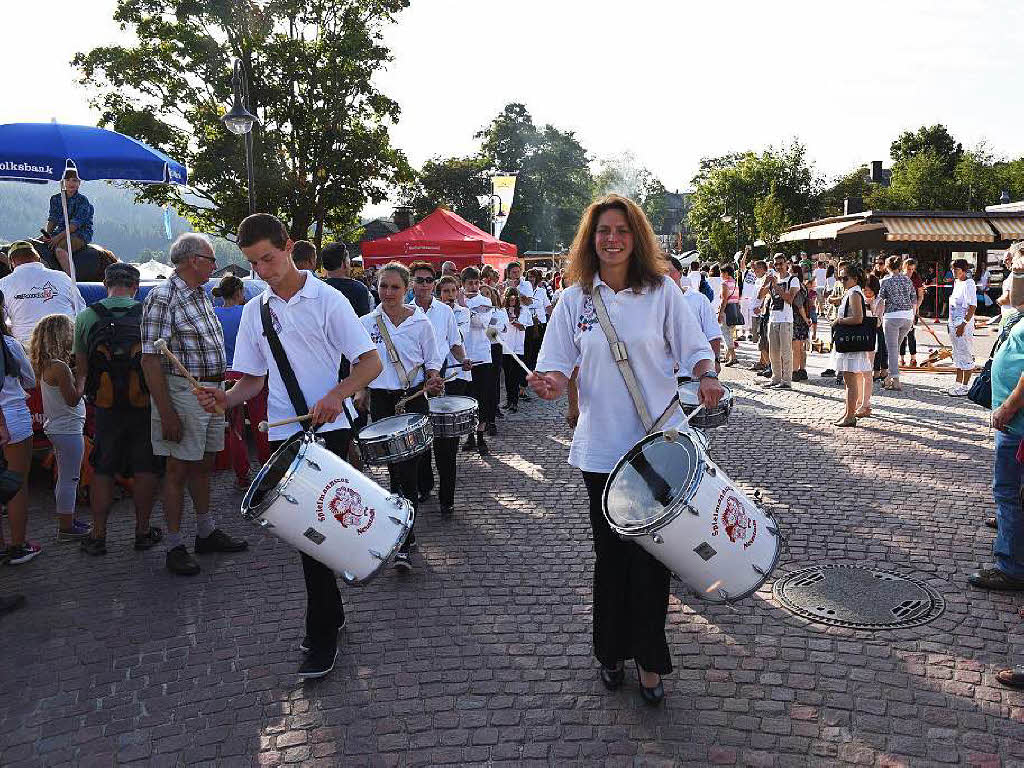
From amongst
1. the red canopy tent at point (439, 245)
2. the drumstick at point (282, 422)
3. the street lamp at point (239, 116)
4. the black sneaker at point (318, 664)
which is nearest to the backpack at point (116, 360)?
the drumstick at point (282, 422)

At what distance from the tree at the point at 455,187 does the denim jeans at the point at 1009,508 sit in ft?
189

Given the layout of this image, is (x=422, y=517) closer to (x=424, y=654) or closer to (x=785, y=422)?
(x=424, y=654)

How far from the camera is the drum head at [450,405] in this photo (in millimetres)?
6062

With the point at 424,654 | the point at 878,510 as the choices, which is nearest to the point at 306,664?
the point at 424,654

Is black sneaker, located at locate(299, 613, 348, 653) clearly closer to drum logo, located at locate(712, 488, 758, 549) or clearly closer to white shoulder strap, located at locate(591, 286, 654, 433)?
white shoulder strap, located at locate(591, 286, 654, 433)

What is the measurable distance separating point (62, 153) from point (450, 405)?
534cm

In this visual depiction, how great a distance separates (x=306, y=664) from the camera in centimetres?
379

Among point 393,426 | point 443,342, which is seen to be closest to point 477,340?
point 443,342

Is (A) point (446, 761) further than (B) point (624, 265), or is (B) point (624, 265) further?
(B) point (624, 265)

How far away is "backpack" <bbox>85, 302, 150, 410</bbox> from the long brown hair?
11.2ft

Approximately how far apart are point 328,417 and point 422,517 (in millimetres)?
2911

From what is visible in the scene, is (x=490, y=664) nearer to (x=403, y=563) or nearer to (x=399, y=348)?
(x=403, y=563)

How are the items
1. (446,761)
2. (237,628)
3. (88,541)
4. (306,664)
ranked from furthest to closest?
(88,541) → (237,628) → (306,664) → (446,761)

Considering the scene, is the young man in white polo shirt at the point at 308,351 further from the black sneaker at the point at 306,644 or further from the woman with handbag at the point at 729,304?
the woman with handbag at the point at 729,304
